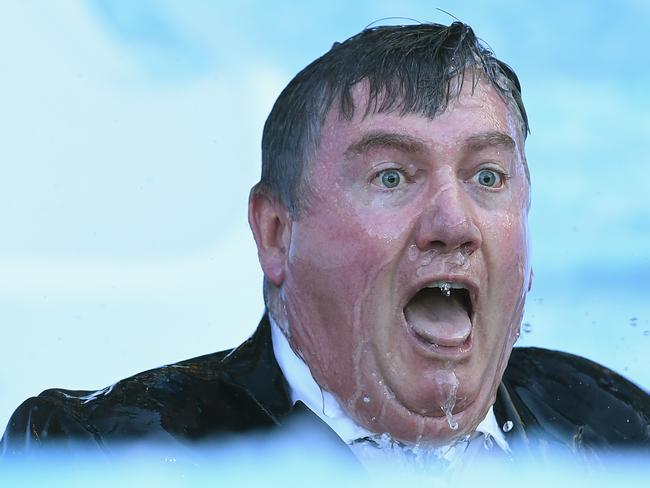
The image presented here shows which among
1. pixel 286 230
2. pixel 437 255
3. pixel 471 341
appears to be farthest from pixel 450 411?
pixel 286 230

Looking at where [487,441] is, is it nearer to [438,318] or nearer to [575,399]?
[438,318]

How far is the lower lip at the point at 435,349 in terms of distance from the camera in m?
3.02

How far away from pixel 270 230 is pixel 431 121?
497mm

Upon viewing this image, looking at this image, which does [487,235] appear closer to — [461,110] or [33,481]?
[461,110]

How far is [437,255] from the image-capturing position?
2986 millimetres

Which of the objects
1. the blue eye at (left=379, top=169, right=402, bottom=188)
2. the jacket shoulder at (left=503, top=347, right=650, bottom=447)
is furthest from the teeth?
the jacket shoulder at (left=503, top=347, right=650, bottom=447)

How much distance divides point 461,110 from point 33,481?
4.27ft

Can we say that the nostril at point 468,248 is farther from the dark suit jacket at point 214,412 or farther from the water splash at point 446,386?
the dark suit jacket at point 214,412

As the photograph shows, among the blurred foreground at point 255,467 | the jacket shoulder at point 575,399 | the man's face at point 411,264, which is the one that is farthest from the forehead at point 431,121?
the jacket shoulder at point 575,399

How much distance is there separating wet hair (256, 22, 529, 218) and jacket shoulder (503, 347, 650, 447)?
0.76 m

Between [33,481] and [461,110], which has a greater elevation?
[461,110]

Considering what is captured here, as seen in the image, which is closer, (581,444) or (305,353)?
(305,353)

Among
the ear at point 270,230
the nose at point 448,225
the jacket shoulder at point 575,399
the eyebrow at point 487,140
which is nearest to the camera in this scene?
the nose at point 448,225

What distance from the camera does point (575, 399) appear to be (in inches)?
145
